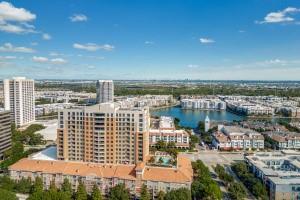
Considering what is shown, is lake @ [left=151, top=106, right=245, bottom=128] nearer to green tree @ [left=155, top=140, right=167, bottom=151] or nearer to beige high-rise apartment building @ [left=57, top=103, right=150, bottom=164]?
green tree @ [left=155, top=140, right=167, bottom=151]

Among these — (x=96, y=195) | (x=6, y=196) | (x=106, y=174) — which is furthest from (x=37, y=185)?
(x=106, y=174)

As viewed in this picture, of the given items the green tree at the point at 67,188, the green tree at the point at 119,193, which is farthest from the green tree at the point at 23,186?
the green tree at the point at 119,193

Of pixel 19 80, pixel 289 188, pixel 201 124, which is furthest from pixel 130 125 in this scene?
pixel 19 80

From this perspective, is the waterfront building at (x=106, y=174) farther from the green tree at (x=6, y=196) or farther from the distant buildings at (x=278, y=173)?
the distant buildings at (x=278, y=173)

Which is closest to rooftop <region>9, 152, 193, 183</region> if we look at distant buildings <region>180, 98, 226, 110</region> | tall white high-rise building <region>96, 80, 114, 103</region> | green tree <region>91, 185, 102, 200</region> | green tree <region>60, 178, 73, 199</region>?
green tree <region>60, 178, 73, 199</region>

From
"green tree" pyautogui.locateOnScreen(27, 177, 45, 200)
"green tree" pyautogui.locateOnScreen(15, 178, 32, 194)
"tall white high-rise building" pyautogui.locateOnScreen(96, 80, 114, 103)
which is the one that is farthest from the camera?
"tall white high-rise building" pyautogui.locateOnScreen(96, 80, 114, 103)

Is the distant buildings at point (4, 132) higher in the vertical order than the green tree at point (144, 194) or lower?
higher
